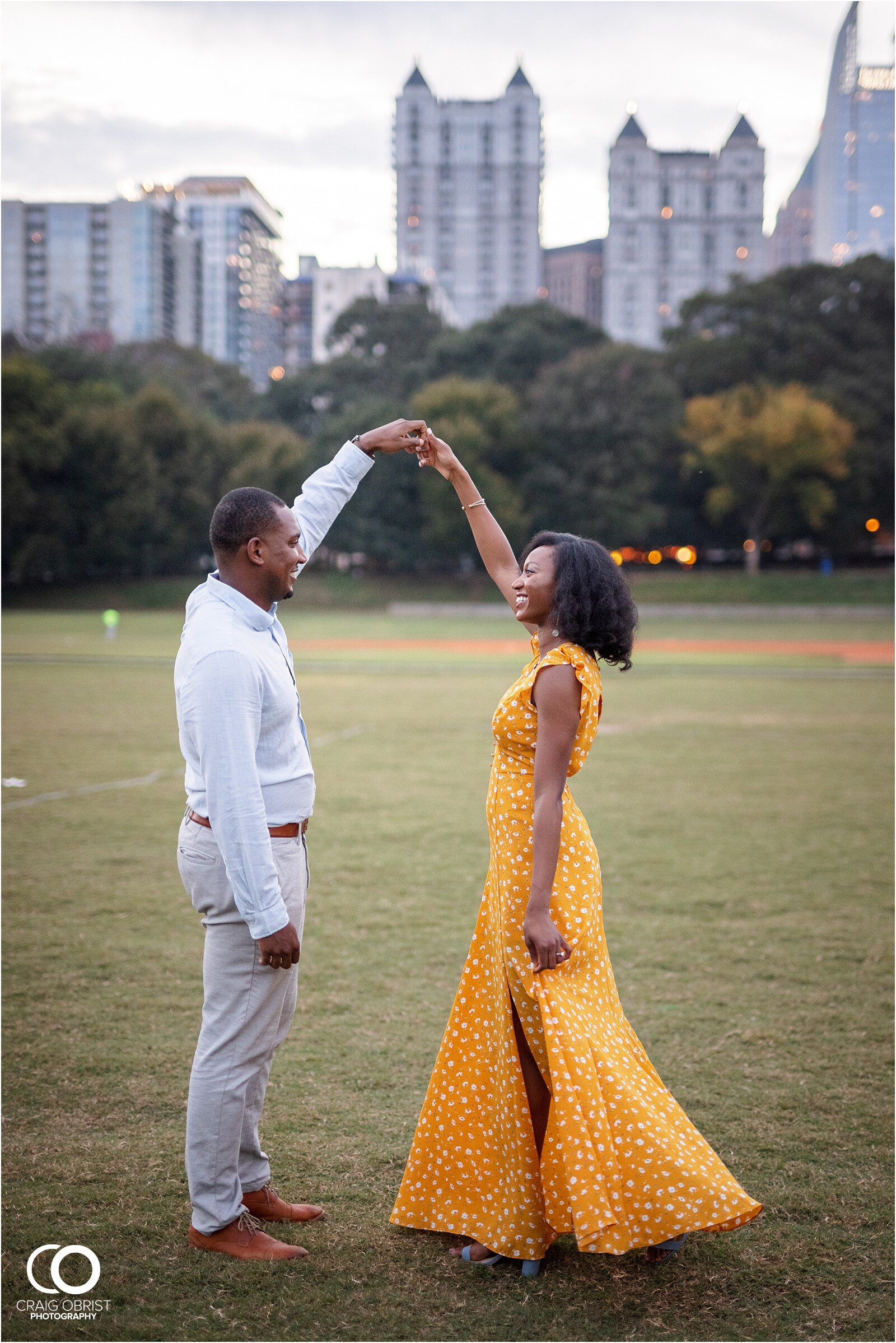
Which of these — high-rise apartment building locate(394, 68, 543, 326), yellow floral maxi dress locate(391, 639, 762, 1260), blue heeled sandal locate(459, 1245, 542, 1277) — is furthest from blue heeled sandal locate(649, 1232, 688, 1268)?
high-rise apartment building locate(394, 68, 543, 326)

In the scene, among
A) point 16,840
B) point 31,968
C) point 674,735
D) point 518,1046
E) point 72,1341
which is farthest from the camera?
point 674,735

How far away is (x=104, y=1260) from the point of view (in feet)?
9.72

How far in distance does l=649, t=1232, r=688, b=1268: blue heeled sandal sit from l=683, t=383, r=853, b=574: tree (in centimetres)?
4844

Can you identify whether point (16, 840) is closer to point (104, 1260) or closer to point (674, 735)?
point (104, 1260)

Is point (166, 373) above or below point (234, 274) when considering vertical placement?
below

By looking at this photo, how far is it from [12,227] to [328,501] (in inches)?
5949

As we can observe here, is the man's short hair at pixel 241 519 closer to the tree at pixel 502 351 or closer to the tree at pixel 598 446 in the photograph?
the tree at pixel 598 446

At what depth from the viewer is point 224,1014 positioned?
286cm

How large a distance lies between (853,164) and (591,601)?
636 ft

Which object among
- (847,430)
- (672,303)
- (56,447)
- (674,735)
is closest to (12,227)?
(672,303)

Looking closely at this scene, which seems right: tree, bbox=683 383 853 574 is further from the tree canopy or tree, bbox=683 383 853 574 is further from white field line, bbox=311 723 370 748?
white field line, bbox=311 723 370 748

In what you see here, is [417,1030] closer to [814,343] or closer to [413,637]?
[413,637]

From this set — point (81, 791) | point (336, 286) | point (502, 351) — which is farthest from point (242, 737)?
point (336, 286)

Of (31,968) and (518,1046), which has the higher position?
(518,1046)
